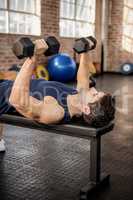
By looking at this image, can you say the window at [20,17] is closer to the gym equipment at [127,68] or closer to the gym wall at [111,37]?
the gym wall at [111,37]

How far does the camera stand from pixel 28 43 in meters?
1.64

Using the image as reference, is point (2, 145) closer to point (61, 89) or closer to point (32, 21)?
point (61, 89)

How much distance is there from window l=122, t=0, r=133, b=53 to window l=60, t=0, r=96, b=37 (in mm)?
865

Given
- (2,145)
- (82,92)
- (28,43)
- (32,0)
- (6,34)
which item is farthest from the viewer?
(32,0)

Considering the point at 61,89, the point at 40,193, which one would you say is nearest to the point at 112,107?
the point at 61,89

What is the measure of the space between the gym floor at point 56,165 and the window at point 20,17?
2.89 m

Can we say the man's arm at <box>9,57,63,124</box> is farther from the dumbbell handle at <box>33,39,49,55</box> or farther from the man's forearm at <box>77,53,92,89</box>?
the man's forearm at <box>77,53,92,89</box>

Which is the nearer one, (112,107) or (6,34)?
(112,107)

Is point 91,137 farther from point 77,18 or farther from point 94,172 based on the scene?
point 77,18

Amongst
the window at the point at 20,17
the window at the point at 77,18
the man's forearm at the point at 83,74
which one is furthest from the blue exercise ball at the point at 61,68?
the man's forearm at the point at 83,74

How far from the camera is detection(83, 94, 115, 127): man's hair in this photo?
1651 mm

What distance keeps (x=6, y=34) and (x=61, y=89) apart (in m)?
3.78

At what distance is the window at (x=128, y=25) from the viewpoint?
27.0ft

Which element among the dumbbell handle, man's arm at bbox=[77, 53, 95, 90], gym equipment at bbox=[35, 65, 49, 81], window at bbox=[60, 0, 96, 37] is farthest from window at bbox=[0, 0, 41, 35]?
the dumbbell handle
